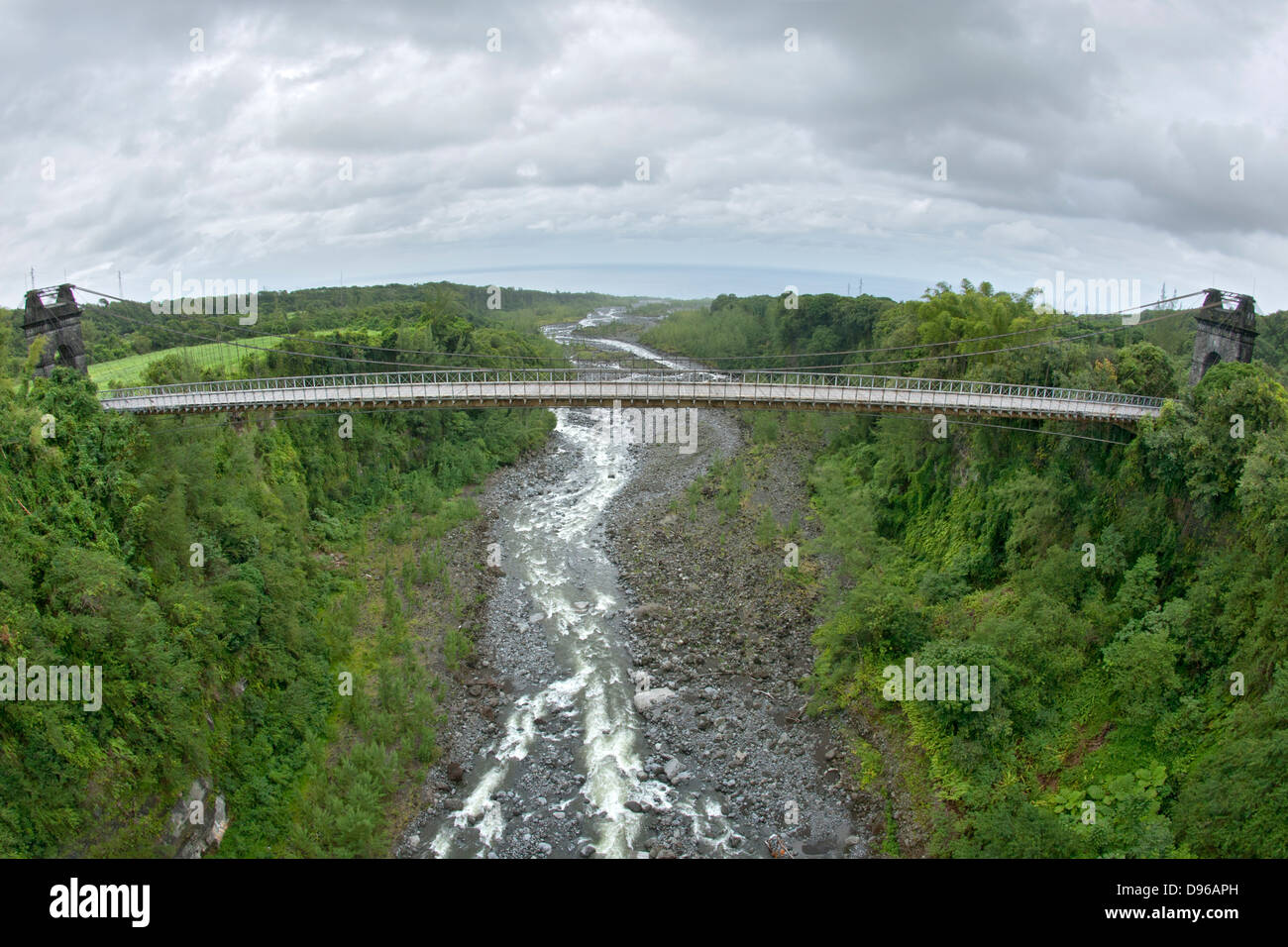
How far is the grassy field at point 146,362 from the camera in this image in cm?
3127

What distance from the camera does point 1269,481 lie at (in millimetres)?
A: 17250

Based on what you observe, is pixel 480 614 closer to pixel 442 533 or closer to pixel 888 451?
pixel 442 533

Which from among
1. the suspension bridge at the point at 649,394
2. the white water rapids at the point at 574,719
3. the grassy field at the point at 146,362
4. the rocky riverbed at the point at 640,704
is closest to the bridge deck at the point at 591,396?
the suspension bridge at the point at 649,394

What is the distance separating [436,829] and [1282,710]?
63.5 ft

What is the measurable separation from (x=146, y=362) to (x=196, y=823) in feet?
90.7

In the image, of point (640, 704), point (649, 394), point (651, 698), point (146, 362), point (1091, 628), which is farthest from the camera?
point (146, 362)

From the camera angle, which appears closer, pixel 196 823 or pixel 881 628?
pixel 196 823

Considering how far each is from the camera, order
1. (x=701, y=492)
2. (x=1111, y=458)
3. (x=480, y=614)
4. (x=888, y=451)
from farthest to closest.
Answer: (x=701, y=492) < (x=888, y=451) < (x=480, y=614) < (x=1111, y=458)

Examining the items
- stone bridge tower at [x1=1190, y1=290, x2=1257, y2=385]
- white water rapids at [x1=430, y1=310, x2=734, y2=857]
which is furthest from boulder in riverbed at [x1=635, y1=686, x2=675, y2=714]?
stone bridge tower at [x1=1190, y1=290, x2=1257, y2=385]

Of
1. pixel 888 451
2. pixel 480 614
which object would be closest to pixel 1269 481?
pixel 888 451

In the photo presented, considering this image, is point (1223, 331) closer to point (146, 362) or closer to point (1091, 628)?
point (1091, 628)

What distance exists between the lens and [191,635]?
18.9 meters

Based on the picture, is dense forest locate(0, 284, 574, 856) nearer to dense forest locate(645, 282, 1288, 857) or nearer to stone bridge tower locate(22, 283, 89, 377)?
stone bridge tower locate(22, 283, 89, 377)

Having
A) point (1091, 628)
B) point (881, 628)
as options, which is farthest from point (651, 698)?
point (1091, 628)
